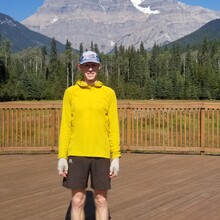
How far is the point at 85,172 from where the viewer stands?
3.23m

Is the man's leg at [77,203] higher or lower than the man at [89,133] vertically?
lower

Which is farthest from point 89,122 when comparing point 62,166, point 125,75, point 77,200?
point 125,75

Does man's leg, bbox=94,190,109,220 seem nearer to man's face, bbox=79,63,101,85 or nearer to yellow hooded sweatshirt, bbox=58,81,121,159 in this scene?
yellow hooded sweatshirt, bbox=58,81,121,159

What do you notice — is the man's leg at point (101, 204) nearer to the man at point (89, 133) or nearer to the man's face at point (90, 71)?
the man at point (89, 133)

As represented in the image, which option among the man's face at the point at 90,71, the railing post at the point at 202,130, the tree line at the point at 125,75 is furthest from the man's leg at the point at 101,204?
the tree line at the point at 125,75

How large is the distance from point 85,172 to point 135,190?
2.48m

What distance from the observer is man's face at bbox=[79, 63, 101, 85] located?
10.5ft

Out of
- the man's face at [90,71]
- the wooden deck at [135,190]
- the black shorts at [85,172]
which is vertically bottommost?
the wooden deck at [135,190]

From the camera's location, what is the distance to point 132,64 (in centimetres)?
8812

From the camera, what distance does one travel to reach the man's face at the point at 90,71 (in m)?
3.20

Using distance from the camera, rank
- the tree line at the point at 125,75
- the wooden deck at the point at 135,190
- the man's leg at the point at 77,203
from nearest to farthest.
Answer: the man's leg at the point at 77,203 → the wooden deck at the point at 135,190 → the tree line at the point at 125,75

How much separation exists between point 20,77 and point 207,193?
6912 centimetres

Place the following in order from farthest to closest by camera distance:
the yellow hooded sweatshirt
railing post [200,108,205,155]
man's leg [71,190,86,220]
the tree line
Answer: the tree line < railing post [200,108,205,155] < man's leg [71,190,86,220] < the yellow hooded sweatshirt

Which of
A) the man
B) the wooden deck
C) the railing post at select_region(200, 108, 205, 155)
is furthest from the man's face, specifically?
the railing post at select_region(200, 108, 205, 155)
